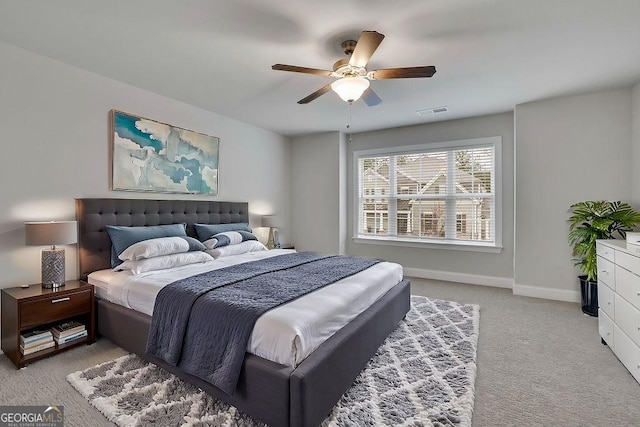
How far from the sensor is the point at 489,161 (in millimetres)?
4660

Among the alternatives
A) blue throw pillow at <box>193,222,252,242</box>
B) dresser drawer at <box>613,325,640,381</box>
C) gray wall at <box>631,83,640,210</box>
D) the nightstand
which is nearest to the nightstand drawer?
the nightstand

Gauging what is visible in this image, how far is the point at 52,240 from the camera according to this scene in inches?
98.4

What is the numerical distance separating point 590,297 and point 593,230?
0.75 meters

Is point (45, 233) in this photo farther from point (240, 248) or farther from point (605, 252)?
point (605, 252)

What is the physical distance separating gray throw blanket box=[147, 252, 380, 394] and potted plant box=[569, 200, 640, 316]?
2.85m

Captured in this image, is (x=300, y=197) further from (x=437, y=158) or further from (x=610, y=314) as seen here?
(x=610, y=314)

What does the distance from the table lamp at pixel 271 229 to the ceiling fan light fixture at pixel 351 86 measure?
10.00ft

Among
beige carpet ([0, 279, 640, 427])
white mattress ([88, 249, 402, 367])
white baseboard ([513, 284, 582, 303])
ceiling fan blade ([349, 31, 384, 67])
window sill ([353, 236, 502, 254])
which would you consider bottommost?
beige carpet ([0, 279, 640, 427])

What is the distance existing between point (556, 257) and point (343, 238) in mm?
3141

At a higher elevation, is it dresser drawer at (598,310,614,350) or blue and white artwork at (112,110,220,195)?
blue and white artwork at (112,110,220,195)

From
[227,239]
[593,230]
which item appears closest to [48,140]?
[227,239]

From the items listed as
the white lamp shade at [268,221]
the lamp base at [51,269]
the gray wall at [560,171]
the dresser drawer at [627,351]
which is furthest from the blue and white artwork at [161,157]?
the dresser drawer at [627,351]

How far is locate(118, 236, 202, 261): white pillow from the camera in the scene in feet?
9.36

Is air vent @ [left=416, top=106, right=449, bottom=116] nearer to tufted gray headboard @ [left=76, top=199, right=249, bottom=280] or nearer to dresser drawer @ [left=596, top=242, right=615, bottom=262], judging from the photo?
dresser drawer @ [left=596, top=242, right=615, bottom=262]
